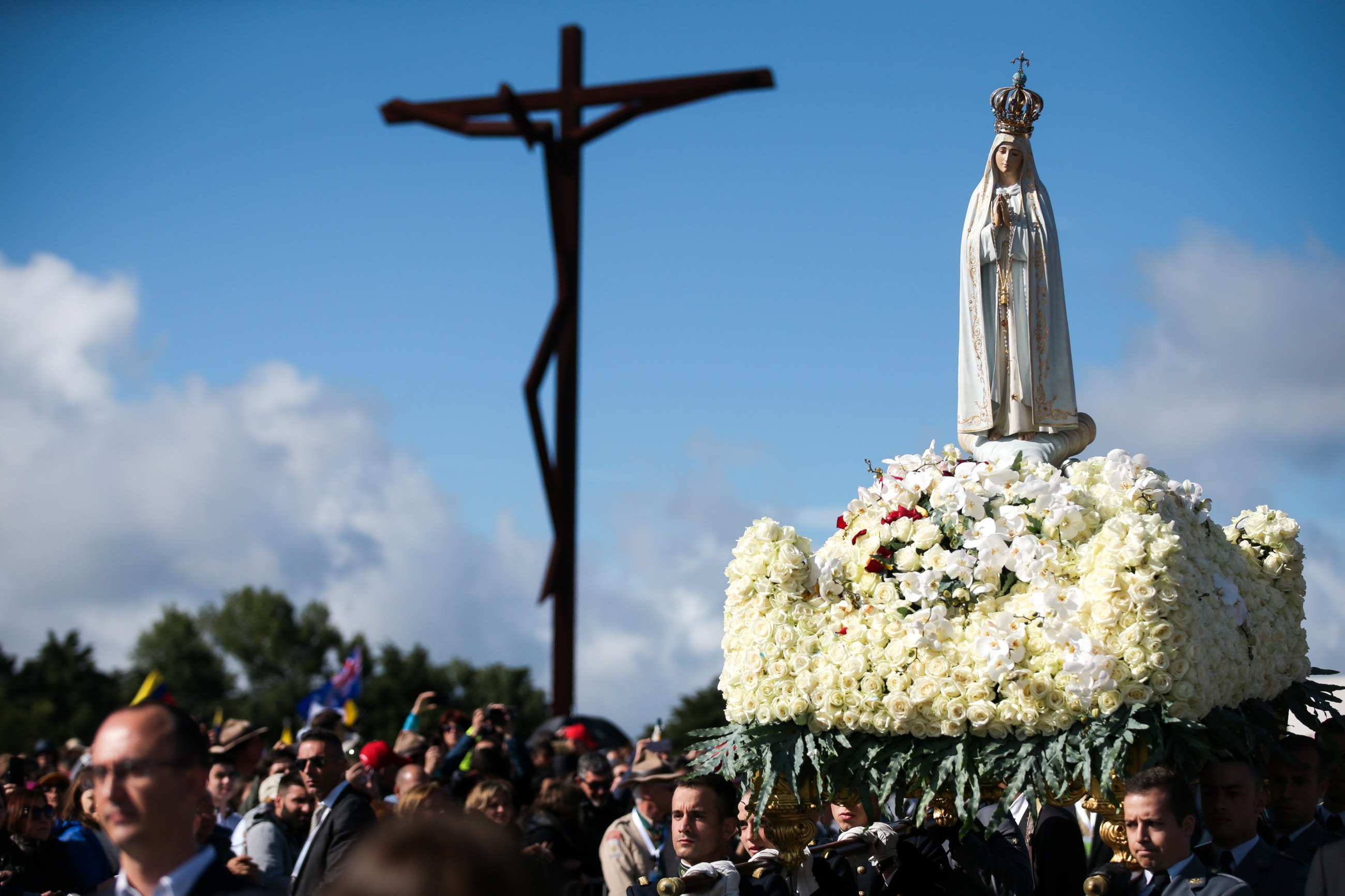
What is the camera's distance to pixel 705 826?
5.14 meters

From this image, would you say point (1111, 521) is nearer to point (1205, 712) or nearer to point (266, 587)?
point (1205, 712)

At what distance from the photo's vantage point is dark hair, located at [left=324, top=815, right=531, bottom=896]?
1860 mm

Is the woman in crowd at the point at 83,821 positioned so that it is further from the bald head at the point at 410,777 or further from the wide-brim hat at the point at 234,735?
the bald head at the point at 410,777

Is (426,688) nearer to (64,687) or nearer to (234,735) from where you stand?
(64,687)

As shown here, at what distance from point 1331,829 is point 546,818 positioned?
432 cm

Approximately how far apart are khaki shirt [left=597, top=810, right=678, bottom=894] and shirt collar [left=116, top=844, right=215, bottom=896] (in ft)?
13.7

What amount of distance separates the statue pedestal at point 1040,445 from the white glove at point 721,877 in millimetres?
1992

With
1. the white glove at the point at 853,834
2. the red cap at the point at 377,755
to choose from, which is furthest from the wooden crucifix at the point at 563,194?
the white glove at the point at 853,834

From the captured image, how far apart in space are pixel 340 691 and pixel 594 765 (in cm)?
1003

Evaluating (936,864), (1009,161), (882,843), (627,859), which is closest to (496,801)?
(627,859)

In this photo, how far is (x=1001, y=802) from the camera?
172 inches

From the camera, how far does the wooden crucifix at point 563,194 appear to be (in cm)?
1577

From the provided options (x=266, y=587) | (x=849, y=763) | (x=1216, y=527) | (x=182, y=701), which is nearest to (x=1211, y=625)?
(x=1216, y=527)

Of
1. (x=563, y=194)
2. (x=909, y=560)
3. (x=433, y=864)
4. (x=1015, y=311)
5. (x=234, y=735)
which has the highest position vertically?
(x=563, y=194)
